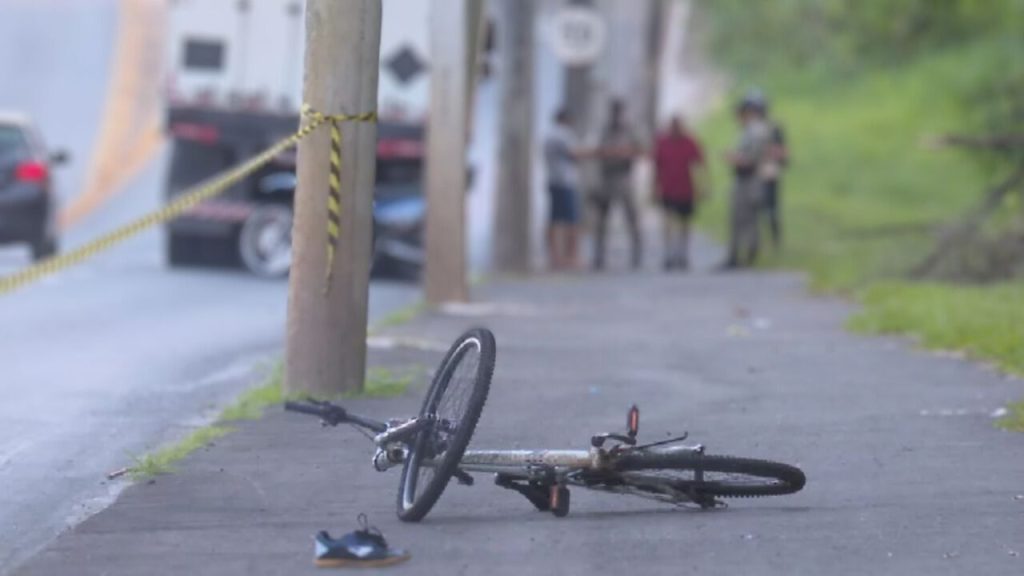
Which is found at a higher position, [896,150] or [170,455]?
[170,455]

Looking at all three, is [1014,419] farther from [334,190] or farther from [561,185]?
[561,185]

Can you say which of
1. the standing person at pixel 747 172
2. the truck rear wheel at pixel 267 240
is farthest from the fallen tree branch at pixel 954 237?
the truck rear wheel at pixel 267 240

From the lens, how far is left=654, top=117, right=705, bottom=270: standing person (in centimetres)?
2527

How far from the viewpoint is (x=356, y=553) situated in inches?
308

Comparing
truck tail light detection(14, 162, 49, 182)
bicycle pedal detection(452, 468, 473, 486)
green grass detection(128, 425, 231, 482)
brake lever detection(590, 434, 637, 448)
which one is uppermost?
brake lever detection(590, 434, 637, 448)

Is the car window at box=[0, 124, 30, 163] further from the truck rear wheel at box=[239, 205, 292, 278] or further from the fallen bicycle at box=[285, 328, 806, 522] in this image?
the fallen bicycle at box=[285, 328, 806, 522]

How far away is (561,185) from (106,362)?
10674 mm

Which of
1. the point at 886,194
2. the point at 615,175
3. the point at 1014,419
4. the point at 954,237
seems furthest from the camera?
the point at 886,194

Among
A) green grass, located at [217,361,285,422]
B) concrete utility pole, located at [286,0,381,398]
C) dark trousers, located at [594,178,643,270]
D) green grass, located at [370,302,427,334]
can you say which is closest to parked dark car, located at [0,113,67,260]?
dark trousers, located at [594,178,643,270]

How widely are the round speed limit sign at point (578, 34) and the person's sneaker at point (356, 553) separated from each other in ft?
68.2

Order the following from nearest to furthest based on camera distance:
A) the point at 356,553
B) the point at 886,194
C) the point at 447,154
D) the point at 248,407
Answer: the point at 356,553 < the point at 248,407 < the point at 447,154 < the point at 886,194

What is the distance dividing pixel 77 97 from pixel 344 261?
3690 centimetres

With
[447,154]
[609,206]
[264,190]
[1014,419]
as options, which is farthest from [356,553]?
[609,206]

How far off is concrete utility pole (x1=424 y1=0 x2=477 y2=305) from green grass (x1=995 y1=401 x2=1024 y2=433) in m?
8.49
